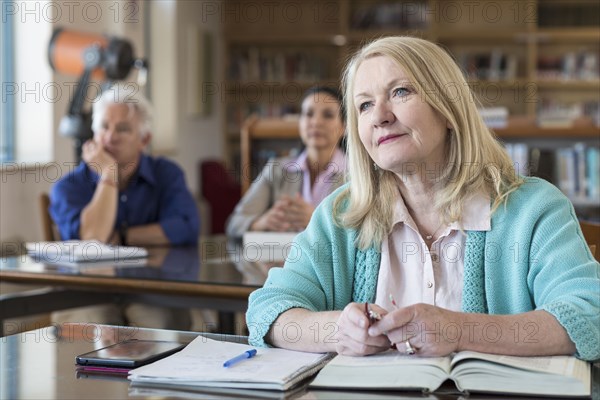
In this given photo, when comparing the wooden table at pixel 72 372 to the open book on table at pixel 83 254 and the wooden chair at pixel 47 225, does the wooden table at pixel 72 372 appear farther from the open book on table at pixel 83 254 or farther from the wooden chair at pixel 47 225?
the wooden chair at pixel 47 225

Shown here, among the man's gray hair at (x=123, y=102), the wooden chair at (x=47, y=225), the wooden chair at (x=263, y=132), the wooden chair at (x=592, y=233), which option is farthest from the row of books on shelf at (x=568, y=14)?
the wooden chair at (x=592, y=233)

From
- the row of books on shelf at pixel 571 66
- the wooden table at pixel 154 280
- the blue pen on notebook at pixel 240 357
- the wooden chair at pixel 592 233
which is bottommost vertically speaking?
the wooden table at pixel 154 280

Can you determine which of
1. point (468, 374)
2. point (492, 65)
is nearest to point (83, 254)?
point (468, 374)

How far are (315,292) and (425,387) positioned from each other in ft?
1.62

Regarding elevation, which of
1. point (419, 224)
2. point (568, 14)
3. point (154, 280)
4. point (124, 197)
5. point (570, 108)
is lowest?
point (154, 280)

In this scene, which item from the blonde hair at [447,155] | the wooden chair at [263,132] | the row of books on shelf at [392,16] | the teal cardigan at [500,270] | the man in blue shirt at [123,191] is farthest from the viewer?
the row of books on shelf at [392,16]

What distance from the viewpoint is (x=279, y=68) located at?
8.41m

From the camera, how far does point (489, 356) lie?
132cm

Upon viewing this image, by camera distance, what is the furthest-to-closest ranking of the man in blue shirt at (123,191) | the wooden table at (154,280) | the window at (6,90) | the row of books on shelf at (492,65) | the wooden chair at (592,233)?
the row of books on shelf at (492,65)
the window at (6,90)
the man in blue shirt at (123,191)
the wooden table at (154,280)
the wooden chair at (592,233)

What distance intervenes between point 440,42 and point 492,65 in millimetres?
535

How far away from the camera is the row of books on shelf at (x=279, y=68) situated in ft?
27.5

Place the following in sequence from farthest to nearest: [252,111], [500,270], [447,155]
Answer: [252,111]
[447,155]
[500,270]

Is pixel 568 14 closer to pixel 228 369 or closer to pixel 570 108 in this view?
pixel 570 108

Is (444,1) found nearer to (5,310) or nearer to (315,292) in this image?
(5,310)
